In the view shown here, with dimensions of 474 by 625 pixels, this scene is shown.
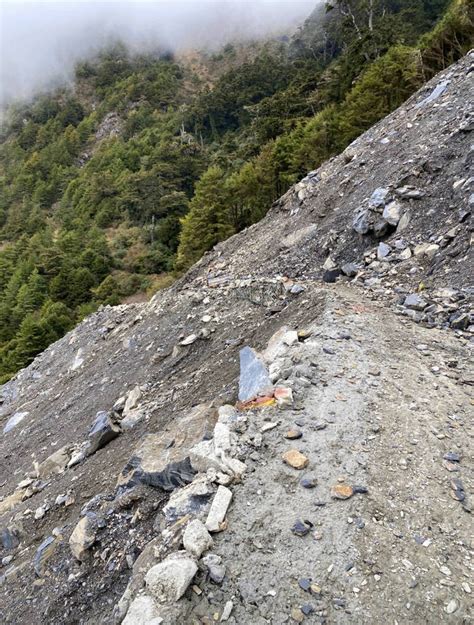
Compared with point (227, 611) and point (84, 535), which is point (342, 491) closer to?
point (227, 611)

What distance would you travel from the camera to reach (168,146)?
6475 centimetres

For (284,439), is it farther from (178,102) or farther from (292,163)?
(178,102)

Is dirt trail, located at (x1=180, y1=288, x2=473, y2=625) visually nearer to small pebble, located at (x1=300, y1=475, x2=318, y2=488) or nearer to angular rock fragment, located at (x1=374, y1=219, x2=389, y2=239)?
small pebble, located at (x1=300, y1=475, x2=318, y2=488)

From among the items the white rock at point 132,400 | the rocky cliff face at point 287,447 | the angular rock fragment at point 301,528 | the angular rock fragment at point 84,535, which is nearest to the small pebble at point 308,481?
the rocky cliff face at point 287,447

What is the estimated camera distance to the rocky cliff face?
13.0ft

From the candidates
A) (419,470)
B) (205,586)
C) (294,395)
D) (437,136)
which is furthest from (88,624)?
(437,136)

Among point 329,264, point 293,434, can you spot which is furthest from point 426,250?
point 293,434

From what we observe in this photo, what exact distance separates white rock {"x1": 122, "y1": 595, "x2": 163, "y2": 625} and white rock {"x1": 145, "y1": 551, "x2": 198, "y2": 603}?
0.07 m

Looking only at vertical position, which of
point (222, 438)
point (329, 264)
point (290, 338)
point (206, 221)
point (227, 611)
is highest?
point (222, 438)

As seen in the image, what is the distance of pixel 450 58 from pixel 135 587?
26.2 meters

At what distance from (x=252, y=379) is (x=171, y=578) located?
3.23 m

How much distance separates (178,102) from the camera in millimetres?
98000

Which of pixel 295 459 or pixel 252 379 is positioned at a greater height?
pixel 295 459

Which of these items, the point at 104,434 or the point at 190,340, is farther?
the point at 190,340
